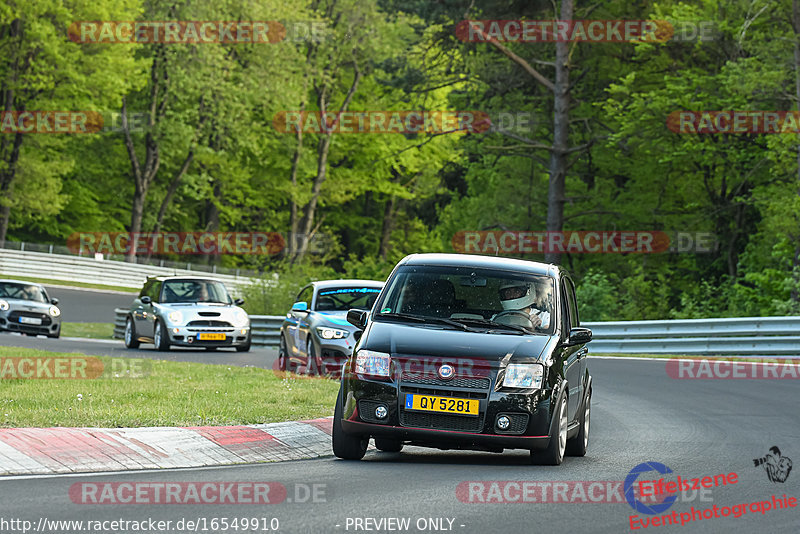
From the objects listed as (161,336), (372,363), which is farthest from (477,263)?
(161,336)

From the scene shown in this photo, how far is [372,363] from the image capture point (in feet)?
33.8

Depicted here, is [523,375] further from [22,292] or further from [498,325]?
[22,292]

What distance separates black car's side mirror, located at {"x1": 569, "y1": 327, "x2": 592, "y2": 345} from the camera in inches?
445

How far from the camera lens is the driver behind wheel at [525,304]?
11062 millimetres

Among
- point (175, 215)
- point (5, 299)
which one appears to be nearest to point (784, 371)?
point (5, 299)

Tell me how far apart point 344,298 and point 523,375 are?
1131 centimetres

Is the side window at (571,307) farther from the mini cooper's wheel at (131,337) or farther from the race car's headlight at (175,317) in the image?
the mini cooper's wheel at (131,337)

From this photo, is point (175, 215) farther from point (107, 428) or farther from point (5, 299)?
point (107, 428)

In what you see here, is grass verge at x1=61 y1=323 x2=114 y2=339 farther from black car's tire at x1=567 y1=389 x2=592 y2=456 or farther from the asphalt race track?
black car's tire at x1=567 y1=389 x2=592 y2=456

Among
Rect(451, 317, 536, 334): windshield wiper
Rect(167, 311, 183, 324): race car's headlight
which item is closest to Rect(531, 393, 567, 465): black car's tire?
Rect(451, 317, 536, 334): windshield wiper

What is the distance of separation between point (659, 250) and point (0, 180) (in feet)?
105

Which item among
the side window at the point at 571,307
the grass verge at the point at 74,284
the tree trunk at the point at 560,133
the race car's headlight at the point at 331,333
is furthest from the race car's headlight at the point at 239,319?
the grass verge at the point at 74,284

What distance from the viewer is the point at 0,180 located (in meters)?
59.2

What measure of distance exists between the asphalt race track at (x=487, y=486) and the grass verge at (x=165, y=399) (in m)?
1.92
